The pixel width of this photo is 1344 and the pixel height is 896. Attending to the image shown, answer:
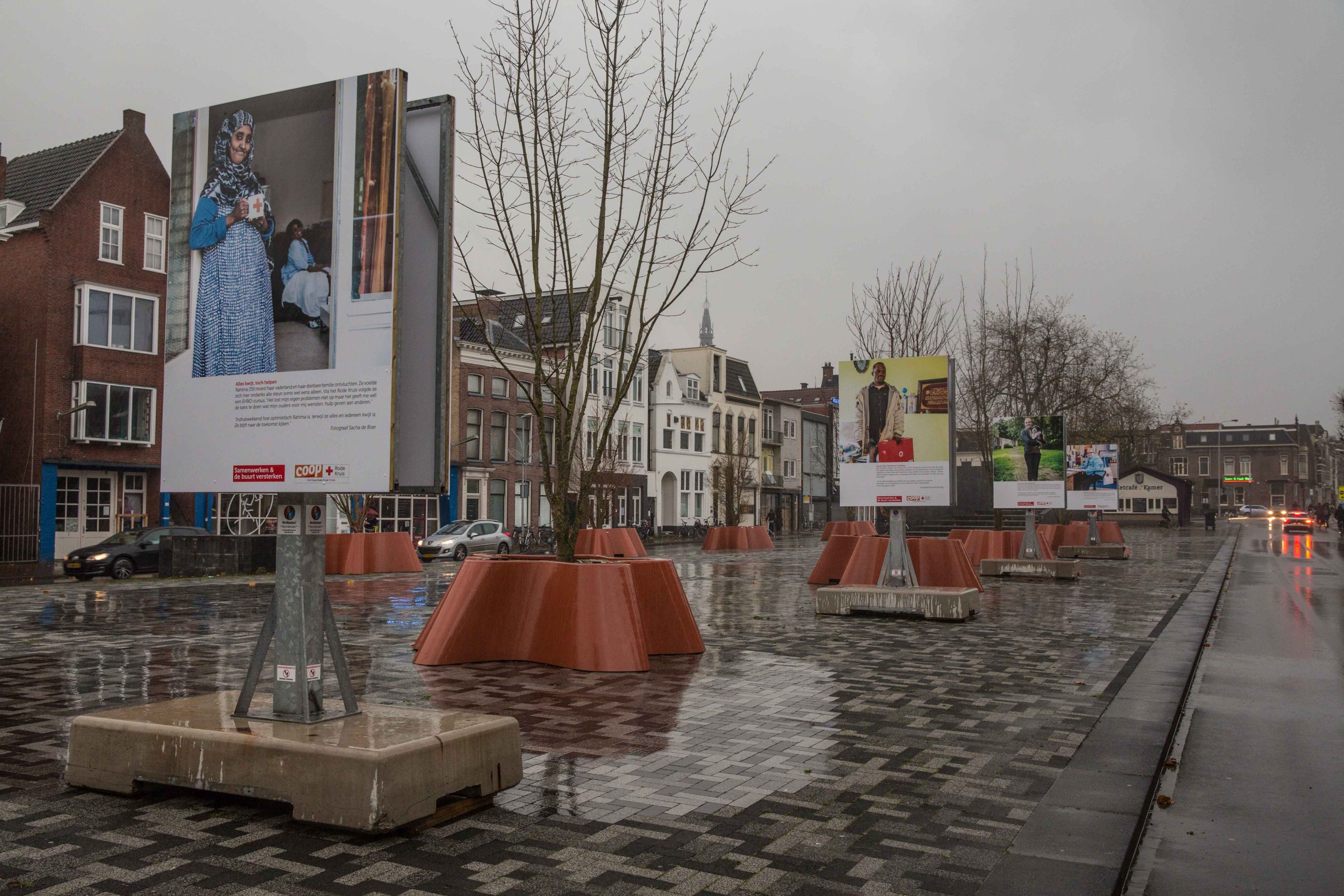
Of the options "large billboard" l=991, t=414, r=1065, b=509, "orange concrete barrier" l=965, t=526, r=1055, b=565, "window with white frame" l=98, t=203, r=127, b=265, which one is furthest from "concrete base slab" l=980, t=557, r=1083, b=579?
"window with white frame" l=98, t=203, r=127, b=265

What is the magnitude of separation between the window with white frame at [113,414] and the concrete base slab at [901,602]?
24.8 metres

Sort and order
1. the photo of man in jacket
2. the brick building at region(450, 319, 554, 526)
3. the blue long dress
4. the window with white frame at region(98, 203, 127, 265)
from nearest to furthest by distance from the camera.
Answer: the blue long dress → the photo of man in jacket → the window with white frame at region(98, 203, 127, 265) → the brick building at region(450, 319, 554, 526)

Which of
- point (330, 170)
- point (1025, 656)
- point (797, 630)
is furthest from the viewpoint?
point (797, 630)

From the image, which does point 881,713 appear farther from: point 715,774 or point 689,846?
point 689,846

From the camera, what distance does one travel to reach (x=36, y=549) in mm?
30594

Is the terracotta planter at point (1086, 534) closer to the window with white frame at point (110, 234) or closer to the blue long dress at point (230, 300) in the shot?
the window with white frame at point (110, 234)

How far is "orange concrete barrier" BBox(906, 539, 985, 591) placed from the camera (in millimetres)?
16578

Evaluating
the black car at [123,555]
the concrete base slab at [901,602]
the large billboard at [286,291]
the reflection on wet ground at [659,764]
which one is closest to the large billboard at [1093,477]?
the concrete base slab at [901,602]

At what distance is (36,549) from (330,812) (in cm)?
3110

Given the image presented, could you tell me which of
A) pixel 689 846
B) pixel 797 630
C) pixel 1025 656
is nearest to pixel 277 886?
pixel 689 846

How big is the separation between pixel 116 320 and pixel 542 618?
28897 mm

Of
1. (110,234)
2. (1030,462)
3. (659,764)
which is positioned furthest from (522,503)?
(659,764)

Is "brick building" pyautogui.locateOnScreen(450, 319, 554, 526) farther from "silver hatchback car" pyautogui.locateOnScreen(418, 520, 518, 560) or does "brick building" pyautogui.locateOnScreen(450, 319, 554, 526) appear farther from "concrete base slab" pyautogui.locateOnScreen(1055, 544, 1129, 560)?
"concrete base slab" pyautogui.locateOnScreen(1055, 544, 1129, 560)

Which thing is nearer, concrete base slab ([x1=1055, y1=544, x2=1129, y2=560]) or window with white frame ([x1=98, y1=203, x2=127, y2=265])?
concrete base slab ([x1=1055, y1=544, x2=1129, y2=560])
